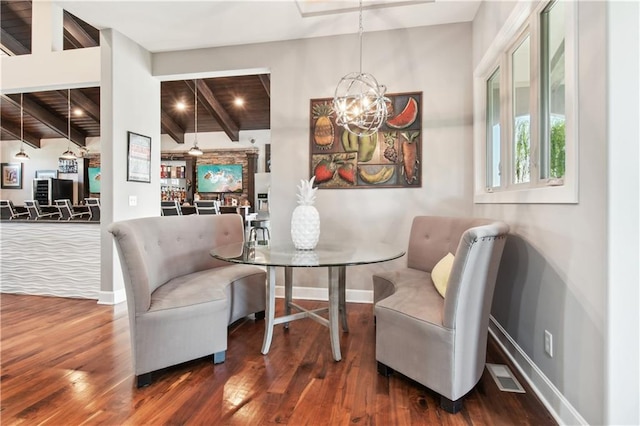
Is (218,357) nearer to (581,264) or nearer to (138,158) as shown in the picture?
(581,264)

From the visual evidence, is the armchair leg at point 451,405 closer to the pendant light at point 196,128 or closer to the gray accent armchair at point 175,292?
the gray accent armchair at point 175,292

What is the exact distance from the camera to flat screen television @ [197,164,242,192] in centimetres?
957

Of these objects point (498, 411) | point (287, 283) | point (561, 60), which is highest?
point (561, 60)

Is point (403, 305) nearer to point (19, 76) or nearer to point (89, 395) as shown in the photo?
point (89, 395)

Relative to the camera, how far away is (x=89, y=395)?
1.75m

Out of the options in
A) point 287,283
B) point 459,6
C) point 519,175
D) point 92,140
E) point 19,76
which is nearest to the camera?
point 519,175

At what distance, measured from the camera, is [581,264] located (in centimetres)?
138

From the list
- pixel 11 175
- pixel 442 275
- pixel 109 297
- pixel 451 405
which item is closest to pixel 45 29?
pixel 109 297

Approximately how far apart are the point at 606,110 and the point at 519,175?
1174 mm

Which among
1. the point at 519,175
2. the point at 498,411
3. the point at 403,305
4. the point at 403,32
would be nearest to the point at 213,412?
the point at 403,305

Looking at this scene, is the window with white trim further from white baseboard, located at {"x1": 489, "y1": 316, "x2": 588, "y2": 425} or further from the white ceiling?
white baseboard, located at {"x1": 489, "y1": 316, "x2": 588, "y2": 425}

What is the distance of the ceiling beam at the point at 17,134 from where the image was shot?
880cm

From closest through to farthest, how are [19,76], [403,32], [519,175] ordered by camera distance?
[519,175] → [403,32] → [19,76]

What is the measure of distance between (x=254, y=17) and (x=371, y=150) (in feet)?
5.65
